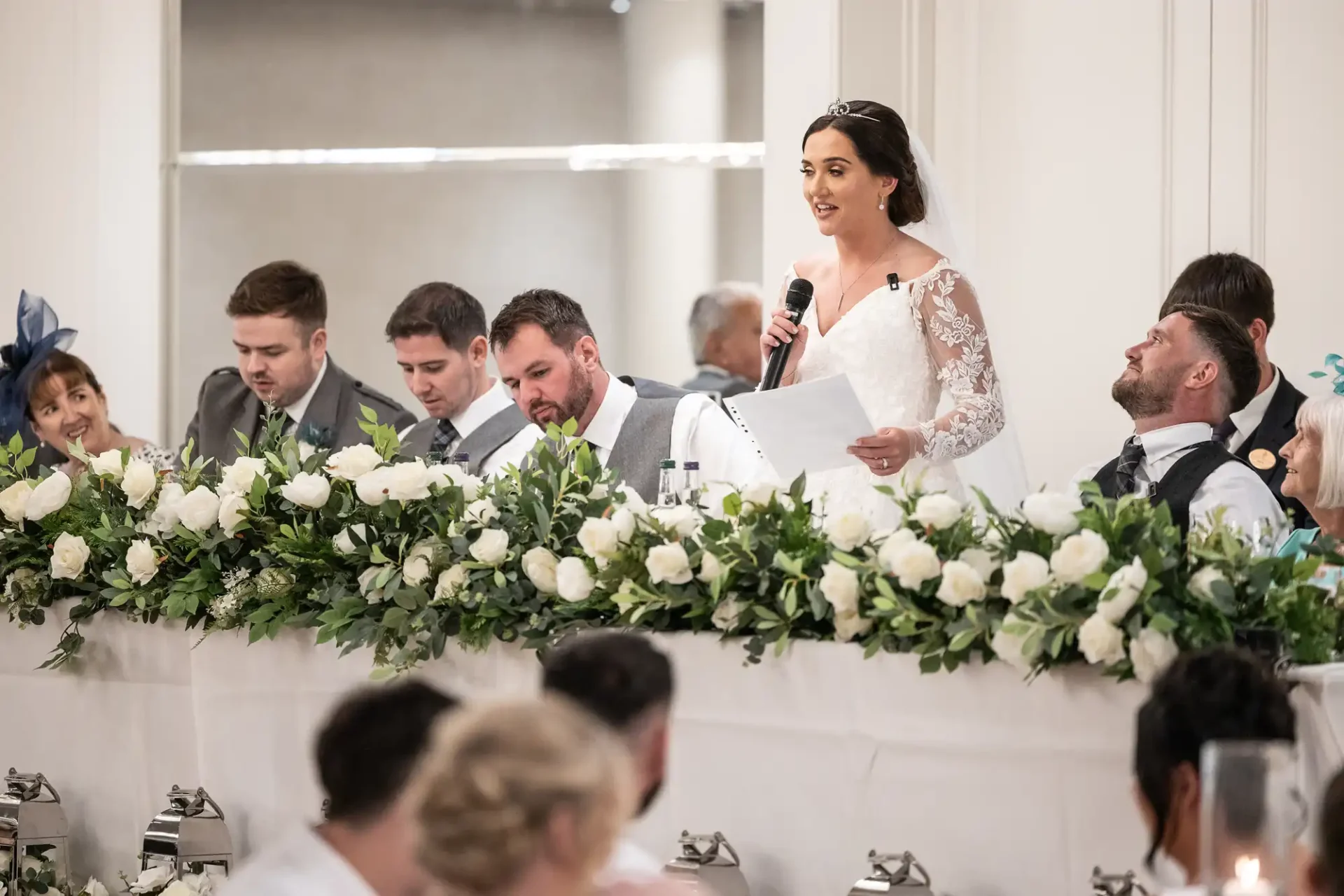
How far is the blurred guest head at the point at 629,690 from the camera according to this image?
2.24 m

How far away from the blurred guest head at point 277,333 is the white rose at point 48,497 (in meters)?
1.17

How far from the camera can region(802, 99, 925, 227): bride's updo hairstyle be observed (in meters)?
3.92

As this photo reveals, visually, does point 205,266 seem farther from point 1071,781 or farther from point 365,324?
point 1071,781

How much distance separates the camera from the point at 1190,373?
3.71 m

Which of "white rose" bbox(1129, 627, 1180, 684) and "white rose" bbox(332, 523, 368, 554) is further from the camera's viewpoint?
"white rose" bbox(332, 523, 368, 554)

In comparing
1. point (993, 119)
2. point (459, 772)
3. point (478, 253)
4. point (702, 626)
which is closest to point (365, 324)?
point (478, 253)

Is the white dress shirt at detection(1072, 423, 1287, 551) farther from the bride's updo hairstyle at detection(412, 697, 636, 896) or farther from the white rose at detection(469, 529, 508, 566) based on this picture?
the bride's updo hairstyle at detection(412, 697, 636, 896)

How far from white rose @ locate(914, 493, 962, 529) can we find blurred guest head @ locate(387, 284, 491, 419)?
213cm

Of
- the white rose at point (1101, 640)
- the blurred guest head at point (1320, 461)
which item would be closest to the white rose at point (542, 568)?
the white rose at point (1101, 640)

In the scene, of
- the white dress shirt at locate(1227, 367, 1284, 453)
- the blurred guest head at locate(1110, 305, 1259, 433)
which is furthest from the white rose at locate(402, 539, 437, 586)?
the white dress shirt at locate(1227, 367, 1284, 453)

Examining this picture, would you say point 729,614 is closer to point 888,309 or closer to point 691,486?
point 691,486

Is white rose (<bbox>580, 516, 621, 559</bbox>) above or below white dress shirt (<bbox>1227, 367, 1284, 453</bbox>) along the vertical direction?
below

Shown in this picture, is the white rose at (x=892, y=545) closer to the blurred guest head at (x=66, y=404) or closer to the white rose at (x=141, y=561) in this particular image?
the white rose at (x=141, y=561)

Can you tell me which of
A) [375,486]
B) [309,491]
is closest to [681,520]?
[375,486]
